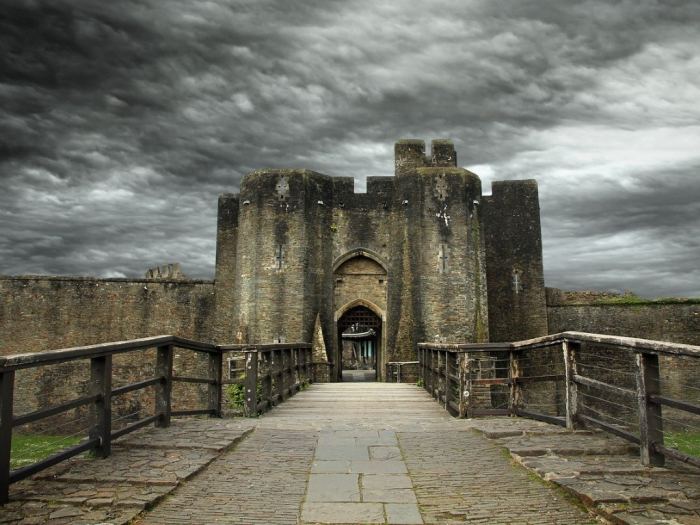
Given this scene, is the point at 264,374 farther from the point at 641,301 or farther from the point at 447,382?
the point at 641,301

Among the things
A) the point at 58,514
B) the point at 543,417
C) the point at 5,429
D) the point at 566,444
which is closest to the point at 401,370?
the point at 543,417

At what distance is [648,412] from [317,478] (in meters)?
2.72

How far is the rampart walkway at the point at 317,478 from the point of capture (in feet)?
12.5

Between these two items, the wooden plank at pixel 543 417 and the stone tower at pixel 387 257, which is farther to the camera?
the stone tower at pixel 387 257

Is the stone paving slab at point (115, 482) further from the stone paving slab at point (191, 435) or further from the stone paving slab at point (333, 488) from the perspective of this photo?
the stone paving slab at point (333, 488)

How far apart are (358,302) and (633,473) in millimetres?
16830

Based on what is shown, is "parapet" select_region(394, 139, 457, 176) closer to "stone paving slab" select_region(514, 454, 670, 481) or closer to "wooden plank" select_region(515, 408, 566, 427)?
"wooden plank" select_region(515, 408, 566, 427)

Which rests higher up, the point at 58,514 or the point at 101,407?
the point at 101,407

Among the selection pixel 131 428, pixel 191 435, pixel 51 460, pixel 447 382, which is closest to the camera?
pixel 51 460

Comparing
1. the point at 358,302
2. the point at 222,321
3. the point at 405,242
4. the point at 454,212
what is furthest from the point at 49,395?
the point at 454,212

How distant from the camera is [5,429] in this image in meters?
3.99

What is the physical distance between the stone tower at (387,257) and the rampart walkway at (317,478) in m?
12.6

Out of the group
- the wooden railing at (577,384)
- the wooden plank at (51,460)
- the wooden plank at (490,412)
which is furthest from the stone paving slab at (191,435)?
the wooden railing at (577,384)

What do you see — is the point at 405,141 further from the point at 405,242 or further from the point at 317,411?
the point at 317,411
